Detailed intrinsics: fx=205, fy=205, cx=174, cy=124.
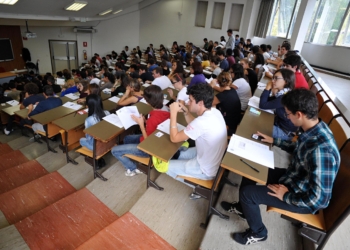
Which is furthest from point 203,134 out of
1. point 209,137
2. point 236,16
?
point 236,16

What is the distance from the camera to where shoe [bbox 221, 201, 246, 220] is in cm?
196

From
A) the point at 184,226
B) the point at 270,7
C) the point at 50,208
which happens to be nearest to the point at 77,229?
the point at 50,208

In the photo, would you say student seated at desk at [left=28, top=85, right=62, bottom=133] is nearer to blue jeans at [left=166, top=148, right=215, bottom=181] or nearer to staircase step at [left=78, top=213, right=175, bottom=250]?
staircase step at [left=78, top=213, right=175, bottom=250]

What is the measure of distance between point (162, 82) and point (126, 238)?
3.05m

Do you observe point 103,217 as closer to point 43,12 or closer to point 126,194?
point 126,194

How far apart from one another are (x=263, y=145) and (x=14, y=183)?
3.43 metres

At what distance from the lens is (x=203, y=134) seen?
5.92ft

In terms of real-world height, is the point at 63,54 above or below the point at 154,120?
below

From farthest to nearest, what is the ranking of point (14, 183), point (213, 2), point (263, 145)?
point (213, 2) → point (14, 183) → point (263, 145)

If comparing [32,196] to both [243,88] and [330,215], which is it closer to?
[330,215]

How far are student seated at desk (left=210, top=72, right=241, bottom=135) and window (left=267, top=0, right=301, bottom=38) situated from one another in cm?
838

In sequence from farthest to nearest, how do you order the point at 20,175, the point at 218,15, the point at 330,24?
the point at 218,15, the point at 330,24, the point at 20,175

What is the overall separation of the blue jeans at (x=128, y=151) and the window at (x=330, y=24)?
872cm

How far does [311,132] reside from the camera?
4.81ft
